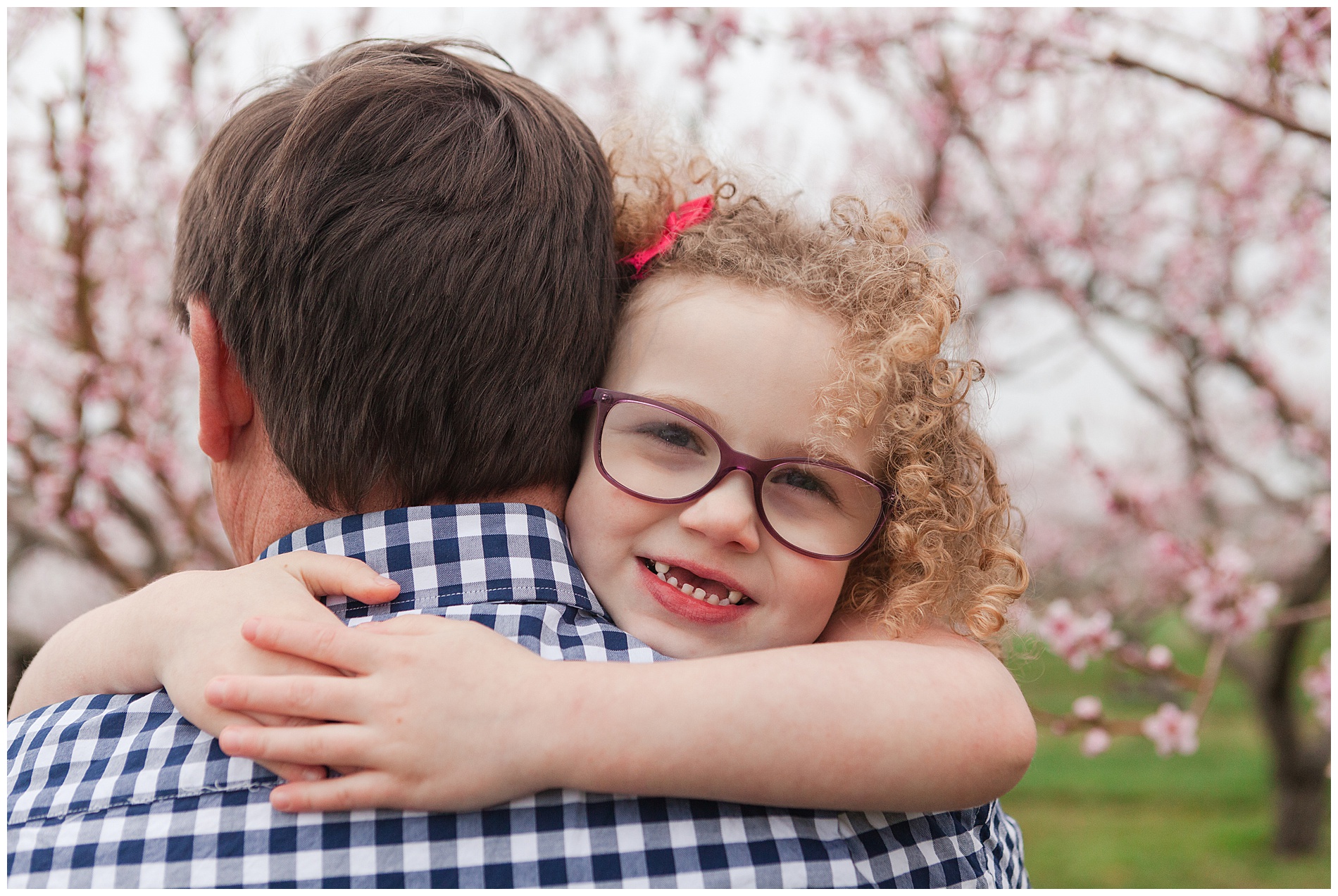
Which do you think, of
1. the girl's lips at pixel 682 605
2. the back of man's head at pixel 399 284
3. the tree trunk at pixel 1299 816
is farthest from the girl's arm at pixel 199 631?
the tree trunk at pixel 1299 816

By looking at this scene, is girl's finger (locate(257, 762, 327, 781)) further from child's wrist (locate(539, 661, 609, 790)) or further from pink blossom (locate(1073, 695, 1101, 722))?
pink blossom (locate(1073, 695, 1101, 722))

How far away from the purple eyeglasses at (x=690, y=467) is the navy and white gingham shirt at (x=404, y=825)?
25 centimetres

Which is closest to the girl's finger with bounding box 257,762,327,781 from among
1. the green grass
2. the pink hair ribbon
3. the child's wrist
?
the child's wrist

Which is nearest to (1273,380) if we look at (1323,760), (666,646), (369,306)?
(1323,760)

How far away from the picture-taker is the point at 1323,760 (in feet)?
14.9

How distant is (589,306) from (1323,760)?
5041 millimetres

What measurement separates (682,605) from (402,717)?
465mm

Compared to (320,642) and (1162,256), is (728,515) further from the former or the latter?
(1162,256)

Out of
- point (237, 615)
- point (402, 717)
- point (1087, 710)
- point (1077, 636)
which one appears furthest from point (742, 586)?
point (1077, 636)

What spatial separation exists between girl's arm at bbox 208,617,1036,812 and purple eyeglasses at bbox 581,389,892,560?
29 centimetres

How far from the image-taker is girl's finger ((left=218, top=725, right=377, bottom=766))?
96 cm

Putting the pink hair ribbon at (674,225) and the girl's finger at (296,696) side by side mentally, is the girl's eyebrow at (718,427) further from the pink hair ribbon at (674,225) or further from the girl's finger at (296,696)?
the girl's finger at (296,696)

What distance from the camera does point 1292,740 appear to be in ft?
14.9

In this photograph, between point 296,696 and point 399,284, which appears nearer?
point 296,696
